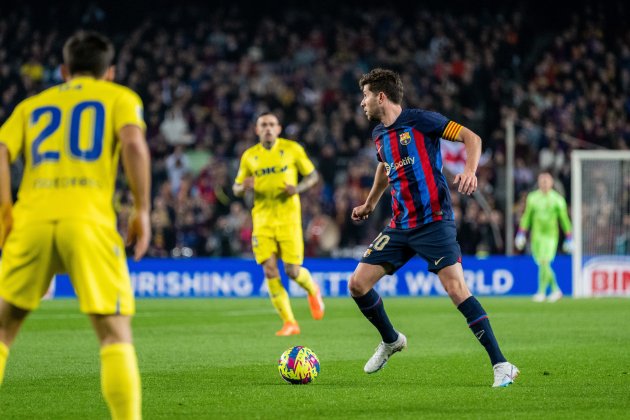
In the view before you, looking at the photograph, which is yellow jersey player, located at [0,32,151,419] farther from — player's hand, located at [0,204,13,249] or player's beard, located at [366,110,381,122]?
player's beard, located at [366,110,381,122]

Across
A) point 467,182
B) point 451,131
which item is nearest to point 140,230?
point 467,182

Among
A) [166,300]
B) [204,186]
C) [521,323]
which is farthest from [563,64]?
[521,323]

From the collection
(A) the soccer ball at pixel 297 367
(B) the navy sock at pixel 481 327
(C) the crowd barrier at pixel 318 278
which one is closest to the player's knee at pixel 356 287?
(A) the soccer ball at pixel 297 367

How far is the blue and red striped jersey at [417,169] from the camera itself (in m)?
8.46

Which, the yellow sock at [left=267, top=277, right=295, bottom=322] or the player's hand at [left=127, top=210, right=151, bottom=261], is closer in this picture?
the player's hand at [left=127, top=210, right=151, bottom=261]

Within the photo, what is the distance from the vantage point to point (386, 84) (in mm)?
8578

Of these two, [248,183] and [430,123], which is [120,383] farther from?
[248,183]

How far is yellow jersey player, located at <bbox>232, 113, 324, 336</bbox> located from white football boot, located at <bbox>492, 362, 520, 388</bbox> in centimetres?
532

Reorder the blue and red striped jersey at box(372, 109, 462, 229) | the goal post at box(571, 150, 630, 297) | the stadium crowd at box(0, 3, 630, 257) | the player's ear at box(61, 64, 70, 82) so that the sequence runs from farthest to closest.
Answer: the stadium crowd at box(0, 3, 630, 257) → the goal post at box(571, 150, 630, 297) → the blue and red striped jersey at box(372, 109, 462, 229) → the player's ear at box(61, 64, 70, 82)

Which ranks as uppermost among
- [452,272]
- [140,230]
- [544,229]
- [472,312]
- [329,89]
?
[329,89]

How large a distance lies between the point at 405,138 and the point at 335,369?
83.7 inches

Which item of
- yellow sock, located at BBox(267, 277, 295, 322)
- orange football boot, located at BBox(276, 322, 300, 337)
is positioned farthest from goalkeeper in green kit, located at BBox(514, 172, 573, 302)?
A: yellow sock, located at BBox(267, 277, 295, 322)

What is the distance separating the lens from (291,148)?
13.5 m

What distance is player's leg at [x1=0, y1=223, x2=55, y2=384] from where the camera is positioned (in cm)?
513
